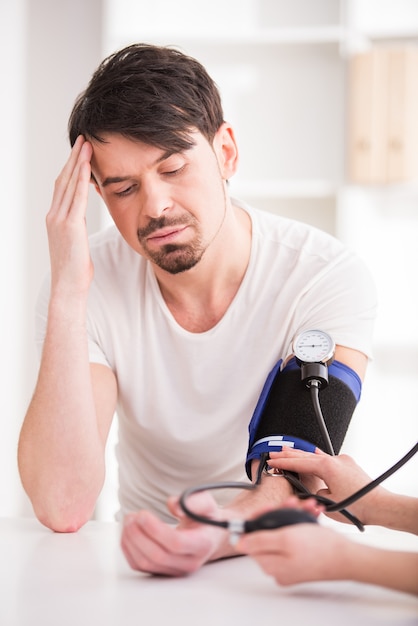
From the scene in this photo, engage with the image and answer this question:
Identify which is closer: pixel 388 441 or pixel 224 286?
pixel 224 286

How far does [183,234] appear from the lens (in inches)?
57.7

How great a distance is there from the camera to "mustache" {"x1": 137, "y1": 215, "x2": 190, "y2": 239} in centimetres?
144

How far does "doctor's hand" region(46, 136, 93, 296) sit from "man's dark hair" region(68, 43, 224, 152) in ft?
0.20

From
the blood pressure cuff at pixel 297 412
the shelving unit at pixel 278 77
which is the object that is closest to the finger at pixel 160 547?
the blood pressure cuff at pixel 297 412

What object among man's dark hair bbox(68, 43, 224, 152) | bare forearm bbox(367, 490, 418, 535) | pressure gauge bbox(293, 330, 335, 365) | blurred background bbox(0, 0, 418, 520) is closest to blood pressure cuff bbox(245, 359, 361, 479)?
pressure gauge bbox(293, 330, 335, 365)

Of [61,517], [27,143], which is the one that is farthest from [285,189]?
[61,517]

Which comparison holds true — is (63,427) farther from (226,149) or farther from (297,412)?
(226,149)

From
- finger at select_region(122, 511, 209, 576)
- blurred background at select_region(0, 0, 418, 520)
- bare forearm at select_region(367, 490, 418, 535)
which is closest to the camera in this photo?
finger at select_region(122, 511, 209, 576)

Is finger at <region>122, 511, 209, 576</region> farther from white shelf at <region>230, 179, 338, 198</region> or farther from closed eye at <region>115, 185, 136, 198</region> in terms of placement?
white shelf at <region>230, 179, 338, 198</region>

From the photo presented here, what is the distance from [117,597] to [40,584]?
114mm

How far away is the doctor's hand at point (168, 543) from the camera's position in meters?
0.91

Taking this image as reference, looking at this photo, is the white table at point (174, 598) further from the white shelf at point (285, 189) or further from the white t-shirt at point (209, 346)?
the white shelf at point (285, 189)

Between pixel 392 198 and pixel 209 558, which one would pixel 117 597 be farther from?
pixel 392 198

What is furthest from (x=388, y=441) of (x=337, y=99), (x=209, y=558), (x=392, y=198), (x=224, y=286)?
(x=209, y=558)
